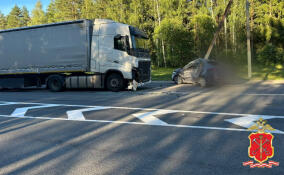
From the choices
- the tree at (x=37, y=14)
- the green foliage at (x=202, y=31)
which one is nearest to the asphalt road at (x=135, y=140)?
the green foliage at (x=202, y=31)

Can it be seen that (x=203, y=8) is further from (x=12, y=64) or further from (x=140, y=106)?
(x=140, y=106)

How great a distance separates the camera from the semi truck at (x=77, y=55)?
12.6 m

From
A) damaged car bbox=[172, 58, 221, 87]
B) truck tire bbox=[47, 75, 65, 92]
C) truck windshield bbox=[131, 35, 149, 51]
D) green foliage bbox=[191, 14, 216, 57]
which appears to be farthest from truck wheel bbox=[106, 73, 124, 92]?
green foliage bbox=[191, 14, 216, 57]

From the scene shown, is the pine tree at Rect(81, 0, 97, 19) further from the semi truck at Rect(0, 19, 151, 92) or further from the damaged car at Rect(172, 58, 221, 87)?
the damaged car at Rect(172, 58, 221, 87)

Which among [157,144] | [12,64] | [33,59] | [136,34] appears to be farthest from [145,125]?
[12,64]

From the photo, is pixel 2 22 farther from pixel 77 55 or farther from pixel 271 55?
pixel 271 55

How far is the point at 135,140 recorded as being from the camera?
4.70 m

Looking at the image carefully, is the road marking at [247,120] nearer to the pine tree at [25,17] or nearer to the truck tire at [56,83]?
the truck tire at [56,83]

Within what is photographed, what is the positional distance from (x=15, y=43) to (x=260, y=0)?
3505cm

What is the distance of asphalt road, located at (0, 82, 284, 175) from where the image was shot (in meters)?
3.52

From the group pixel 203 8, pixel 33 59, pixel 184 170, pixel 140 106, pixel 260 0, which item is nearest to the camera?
pixel 184 170

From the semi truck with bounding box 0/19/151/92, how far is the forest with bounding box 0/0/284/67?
1985 centimetres

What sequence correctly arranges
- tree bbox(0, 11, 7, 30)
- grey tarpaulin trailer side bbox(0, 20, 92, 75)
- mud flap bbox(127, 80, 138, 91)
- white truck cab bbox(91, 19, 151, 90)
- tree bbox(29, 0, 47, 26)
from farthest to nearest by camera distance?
tree bbox(0, 11, 7, 30) → tree bbox(29, 0, 47, 26) → grey tarpaulin trailer side bbox(0, 20, 92, 75) → mud flap bbox(127, 80, 138, 91) → white truck cab bbox(91, 19, 151, 90)

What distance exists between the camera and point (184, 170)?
3328mm
